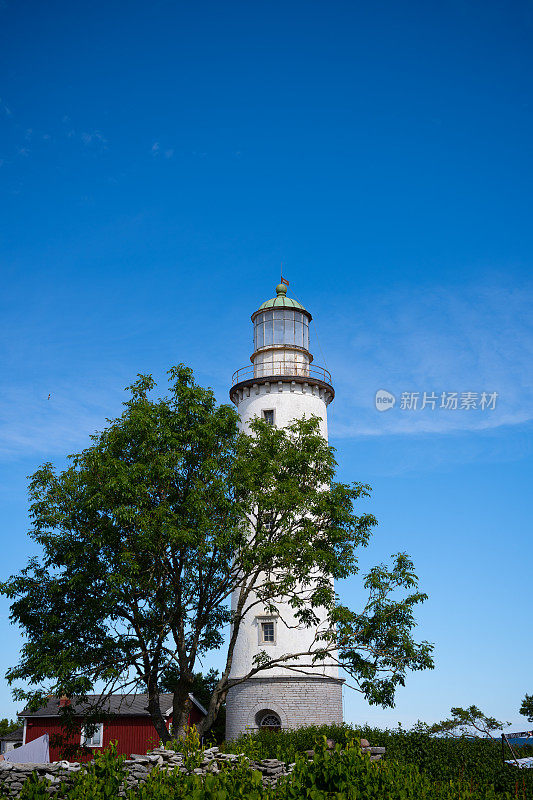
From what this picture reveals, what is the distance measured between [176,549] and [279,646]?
28.9 ft

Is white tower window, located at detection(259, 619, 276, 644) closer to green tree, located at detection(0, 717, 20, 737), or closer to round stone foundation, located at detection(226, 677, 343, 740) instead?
round stone foundation, located at detection(226, 677, 343, 740)

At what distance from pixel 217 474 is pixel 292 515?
256cm

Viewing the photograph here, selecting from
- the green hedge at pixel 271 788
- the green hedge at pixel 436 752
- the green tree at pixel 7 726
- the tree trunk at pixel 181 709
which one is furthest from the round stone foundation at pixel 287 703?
the green tree at pixel 7 726

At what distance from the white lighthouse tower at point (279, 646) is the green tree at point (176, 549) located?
3.09 meters

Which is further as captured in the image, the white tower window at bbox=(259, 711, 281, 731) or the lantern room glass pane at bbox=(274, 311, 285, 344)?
the lantern room glass pane at bbox=(274, 311, 285, 344)

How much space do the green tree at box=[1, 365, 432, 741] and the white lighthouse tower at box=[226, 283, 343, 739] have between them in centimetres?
309

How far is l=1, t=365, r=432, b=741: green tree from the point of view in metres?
19.8

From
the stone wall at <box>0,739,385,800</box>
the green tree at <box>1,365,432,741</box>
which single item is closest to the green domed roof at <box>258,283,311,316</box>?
the green tree at <box>1,365,432,741</box>

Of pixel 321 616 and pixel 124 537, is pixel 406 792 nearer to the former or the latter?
pixel 124 537

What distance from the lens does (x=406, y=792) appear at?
33.6 feet

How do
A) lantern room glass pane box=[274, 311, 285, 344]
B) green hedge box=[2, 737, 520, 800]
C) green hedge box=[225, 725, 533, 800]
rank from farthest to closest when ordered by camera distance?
lantern room glass pane box=[274, 311, 285, 344] → green hedge box=[225, 725, 533, 800] → green hedge box=[2, 737, 520, 800]

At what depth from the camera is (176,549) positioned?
67.2ft

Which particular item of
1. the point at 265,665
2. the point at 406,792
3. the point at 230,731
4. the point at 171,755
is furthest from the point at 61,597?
the point at 406,792

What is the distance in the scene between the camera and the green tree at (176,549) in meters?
19.8
